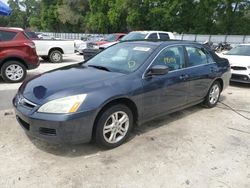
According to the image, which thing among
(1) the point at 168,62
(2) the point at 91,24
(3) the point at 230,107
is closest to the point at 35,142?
(1) the point at 168,62

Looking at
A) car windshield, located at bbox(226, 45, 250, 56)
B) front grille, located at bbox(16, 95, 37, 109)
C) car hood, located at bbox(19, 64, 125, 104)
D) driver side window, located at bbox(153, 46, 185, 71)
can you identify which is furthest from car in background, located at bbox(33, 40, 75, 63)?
front grille, located at bbox(16, 95, 37, 109)

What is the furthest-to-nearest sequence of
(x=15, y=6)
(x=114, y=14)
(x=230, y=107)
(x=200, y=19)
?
(x=15, y=6)
(x=114, y=14)
(x=200, y=19)
(x=230, y=107)

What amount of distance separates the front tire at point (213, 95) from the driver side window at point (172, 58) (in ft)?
4.36

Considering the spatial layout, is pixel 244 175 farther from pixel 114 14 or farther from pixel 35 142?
pixel 114 14

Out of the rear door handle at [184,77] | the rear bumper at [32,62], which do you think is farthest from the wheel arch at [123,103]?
the rear bumper at [32,62]

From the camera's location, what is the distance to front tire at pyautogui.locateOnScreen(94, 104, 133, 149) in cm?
380

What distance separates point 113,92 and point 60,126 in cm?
86

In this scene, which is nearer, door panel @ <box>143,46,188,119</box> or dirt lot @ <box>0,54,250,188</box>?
dirt lot @ <box>0,54,250,188</box>

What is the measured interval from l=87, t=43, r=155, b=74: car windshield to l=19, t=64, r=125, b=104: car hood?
0.77 feet

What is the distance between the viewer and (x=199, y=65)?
5531 mm

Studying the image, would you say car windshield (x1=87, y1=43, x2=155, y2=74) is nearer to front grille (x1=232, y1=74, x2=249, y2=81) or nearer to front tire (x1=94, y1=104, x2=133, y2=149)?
front tire (x1=94, y1=104, x2=133, y2=149)

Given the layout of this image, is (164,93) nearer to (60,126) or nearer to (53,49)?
(60,126)

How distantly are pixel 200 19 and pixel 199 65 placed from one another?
41524 mm

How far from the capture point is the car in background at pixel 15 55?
8164 mm
